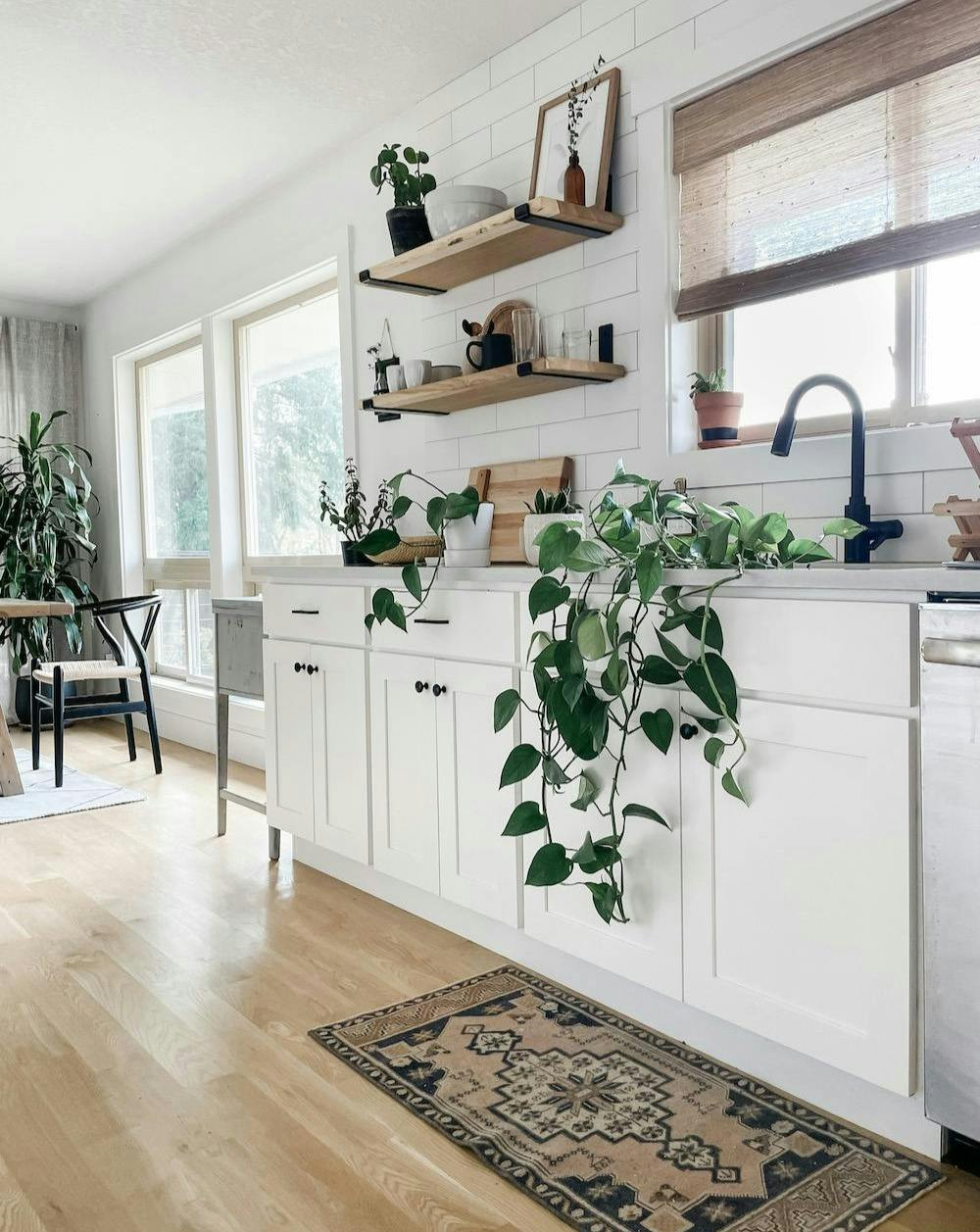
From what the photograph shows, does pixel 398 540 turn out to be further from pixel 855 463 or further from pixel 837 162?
pixel 837 162

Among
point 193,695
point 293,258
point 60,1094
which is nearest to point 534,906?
point 60,1094

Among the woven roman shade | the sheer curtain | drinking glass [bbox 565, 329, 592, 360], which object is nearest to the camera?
the woven roman shade

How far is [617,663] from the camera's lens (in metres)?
1.91

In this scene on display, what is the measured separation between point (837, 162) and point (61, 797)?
12.4 ft

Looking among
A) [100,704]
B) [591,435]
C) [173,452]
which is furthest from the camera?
[173,452]

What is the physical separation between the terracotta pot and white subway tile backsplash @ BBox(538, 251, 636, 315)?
42cm

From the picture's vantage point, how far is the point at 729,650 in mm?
1881

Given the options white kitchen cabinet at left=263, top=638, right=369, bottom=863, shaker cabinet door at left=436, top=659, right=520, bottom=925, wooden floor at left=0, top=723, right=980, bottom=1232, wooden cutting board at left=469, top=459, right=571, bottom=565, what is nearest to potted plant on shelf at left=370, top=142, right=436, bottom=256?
wooden cutting board at left=469, top=459, right=571, bottom=565

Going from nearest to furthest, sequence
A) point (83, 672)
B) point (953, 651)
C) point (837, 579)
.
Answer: point (953, 651) < point (837, 579) < point (83, 672)

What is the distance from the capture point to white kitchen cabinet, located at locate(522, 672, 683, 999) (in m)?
1.99

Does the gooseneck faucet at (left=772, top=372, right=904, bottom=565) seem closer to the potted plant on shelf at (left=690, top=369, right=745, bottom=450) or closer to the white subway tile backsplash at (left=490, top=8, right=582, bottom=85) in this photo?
the potted plant on shelf at (left=690, top=369, right=745, bottom=450)

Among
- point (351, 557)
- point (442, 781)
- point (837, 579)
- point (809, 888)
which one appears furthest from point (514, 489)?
point (809, 888)

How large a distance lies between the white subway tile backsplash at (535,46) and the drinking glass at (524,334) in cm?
80

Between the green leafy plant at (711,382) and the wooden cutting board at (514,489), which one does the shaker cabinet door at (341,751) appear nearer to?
the wooden cutting board at (514,489)
